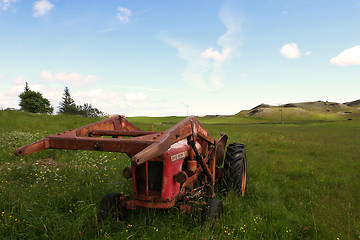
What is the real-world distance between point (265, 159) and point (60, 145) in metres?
7.77

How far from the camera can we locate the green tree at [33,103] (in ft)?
200

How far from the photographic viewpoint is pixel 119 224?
325 centimetres

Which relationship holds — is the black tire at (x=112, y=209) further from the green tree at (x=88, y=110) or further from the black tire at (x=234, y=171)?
the green tree at (x=88, y=110)

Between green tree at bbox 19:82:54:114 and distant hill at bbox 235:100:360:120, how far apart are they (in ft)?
231

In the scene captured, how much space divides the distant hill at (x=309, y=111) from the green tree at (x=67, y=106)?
64.0 metres

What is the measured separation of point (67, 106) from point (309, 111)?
3867 inches

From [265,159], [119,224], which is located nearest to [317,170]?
[265,159]

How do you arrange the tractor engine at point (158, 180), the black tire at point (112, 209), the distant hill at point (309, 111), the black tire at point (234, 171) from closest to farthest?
the tractor engine at point (158, 180) → the black tire at point (112, 209) → the black tire at point (234, 171) → the distant hill at point (309, 111)

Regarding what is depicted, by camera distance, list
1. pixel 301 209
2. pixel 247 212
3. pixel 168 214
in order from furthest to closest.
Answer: pixel 301 209
pixel 247 212
pixel 168 214

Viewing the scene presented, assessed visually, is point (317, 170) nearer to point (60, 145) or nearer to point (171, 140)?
point (171, 140)

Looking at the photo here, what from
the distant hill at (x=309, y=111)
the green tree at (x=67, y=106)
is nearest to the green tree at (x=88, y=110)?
the green tree at (x=67, y=106)

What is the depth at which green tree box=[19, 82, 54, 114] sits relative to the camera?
6085 centimetres

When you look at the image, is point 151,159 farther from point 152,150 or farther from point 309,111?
point 309,111

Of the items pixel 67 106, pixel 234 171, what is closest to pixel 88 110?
pixel 67 106
